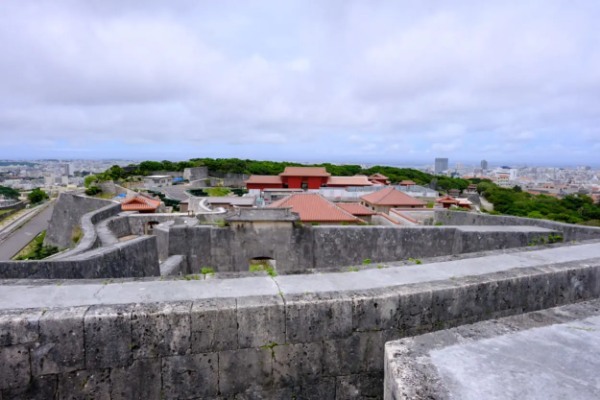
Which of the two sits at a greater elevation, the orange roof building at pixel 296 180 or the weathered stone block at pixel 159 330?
the weathered stone block at pixel 159 330

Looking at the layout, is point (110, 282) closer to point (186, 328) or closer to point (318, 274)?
point (186, 328)

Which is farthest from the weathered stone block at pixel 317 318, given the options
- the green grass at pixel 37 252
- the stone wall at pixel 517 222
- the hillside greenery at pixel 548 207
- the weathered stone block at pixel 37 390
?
the hillside greenery at pixel 548 207

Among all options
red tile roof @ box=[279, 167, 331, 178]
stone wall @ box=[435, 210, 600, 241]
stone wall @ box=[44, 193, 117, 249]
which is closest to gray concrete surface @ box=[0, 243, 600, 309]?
stone wall @ box=[435, 210, 600, 241]

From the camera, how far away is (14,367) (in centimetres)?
207

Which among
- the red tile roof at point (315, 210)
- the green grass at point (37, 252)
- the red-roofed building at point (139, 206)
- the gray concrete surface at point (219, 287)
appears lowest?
the green grass at point (37, 252)

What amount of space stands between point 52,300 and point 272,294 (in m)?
1.73

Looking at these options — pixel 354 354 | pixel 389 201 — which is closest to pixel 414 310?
pixel 354 354

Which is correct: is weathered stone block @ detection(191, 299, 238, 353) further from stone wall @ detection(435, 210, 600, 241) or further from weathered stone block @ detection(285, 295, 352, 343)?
stone wall @ detection(435, 210, 600, 241)

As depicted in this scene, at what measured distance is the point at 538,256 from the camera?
4281mm

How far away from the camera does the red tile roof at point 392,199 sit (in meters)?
22.2

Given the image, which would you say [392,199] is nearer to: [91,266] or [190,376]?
[91,266]

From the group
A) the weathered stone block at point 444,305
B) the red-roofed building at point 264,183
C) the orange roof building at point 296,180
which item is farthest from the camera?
the orange roof building at point 296,180

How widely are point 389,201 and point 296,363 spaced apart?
69.8 feet

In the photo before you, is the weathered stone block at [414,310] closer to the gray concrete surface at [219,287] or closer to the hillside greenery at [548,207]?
the gray concrete surface at [219,287]
